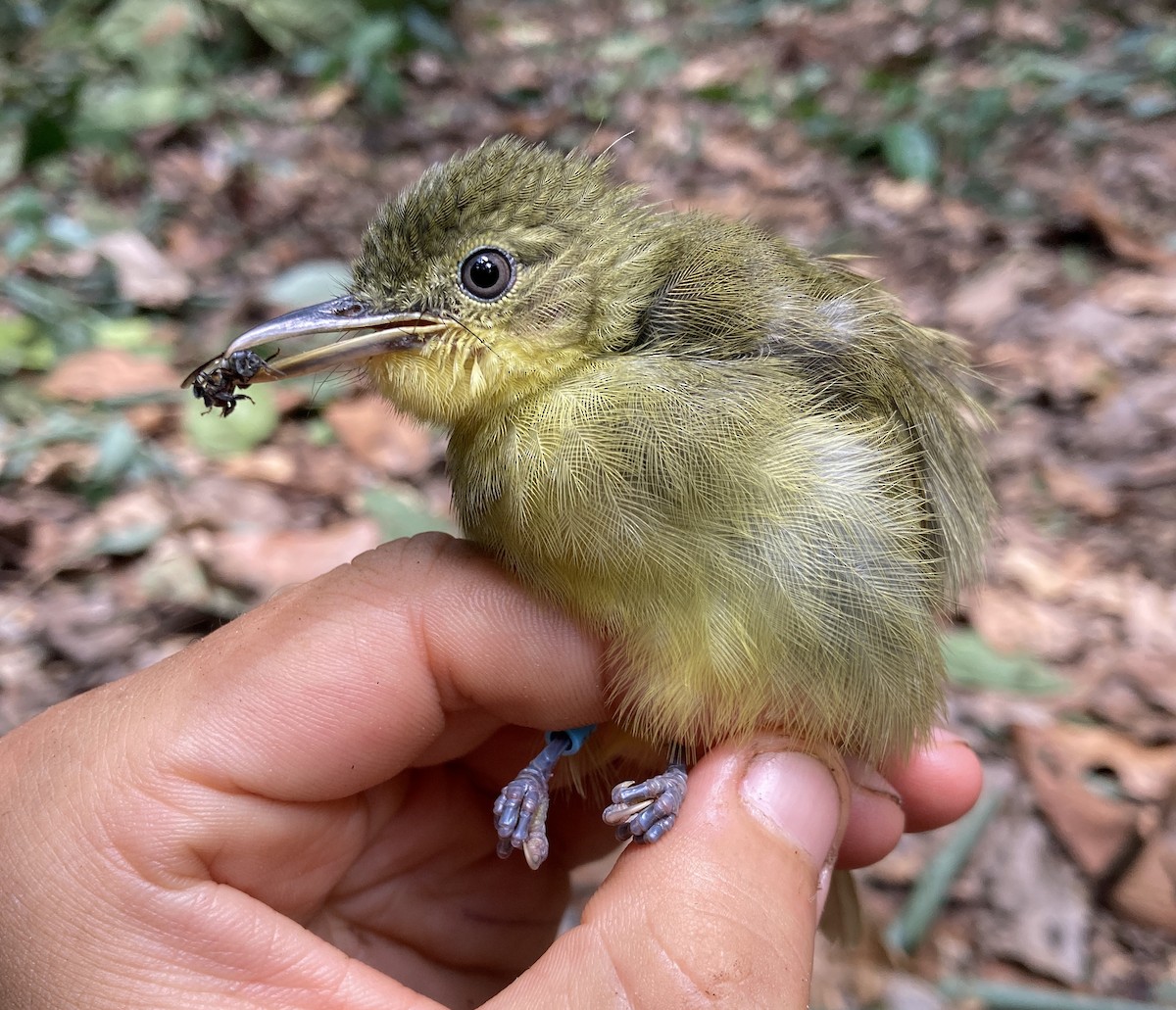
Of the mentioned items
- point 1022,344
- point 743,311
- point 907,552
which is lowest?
point 1022,344

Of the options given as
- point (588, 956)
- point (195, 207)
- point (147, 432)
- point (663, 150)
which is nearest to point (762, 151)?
point (663, 150)

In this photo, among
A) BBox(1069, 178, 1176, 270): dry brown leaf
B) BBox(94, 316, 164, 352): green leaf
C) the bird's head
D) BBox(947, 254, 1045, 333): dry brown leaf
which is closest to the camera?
the bird's head

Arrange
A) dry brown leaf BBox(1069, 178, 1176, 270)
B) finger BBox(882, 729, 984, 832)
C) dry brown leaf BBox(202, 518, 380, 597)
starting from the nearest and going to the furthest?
finger BBox(882, 729, 984, 832)
dry brown leaf BBox(202, 518, 380, 597)
dry brown leaf BBox(1069, 178, 1176, 270)

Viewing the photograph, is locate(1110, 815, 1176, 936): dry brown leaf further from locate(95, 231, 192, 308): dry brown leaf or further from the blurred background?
locate(95, 231, 192, 308): dry brown leaf

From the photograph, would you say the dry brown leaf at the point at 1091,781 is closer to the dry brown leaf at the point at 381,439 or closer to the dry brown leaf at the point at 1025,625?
the dry brown leaf at the point at 1025,625

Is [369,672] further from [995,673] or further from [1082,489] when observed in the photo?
[1082,489]

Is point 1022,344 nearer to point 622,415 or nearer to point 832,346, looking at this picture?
point 832,346

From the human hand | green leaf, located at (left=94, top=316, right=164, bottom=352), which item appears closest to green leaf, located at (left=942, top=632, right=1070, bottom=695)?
the human hand
